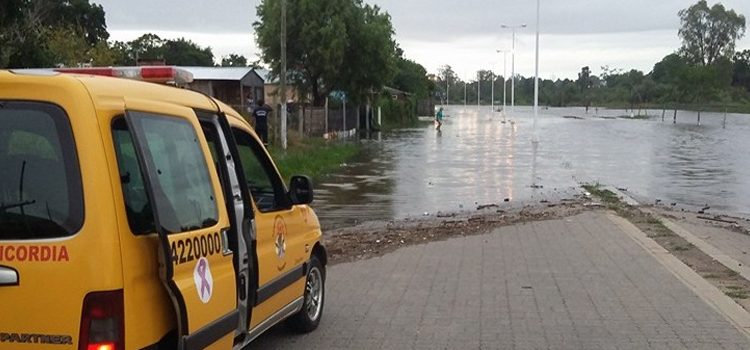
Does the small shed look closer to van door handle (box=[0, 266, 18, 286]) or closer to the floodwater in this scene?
the floodwater

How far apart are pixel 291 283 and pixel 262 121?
1863 centimetres

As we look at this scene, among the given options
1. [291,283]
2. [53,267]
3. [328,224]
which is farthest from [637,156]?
[53,267]

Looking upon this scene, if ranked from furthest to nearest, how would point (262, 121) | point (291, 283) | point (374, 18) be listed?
point (374, 18), point (262, 121), point (291, 283)

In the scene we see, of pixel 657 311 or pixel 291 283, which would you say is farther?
pixel 657 311

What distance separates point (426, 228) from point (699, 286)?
16.6 feet

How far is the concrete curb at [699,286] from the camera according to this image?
6.50m

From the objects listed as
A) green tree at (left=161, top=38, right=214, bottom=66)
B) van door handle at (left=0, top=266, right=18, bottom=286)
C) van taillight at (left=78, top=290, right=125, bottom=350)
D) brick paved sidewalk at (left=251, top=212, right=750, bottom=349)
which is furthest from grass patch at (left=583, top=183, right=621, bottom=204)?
green tree at (left=161, top=38, right=214, bottom=66)

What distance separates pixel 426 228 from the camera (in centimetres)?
1216

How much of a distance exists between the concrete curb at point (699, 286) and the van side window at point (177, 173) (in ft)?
14.5

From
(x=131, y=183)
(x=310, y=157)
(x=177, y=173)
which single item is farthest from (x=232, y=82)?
(x=131, y=183)

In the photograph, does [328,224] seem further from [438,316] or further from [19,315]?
[19,315]

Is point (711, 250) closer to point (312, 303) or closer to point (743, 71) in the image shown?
point (312, 303)

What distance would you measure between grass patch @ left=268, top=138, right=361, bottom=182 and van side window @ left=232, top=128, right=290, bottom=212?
12287 mm

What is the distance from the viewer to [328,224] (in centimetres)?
1291
